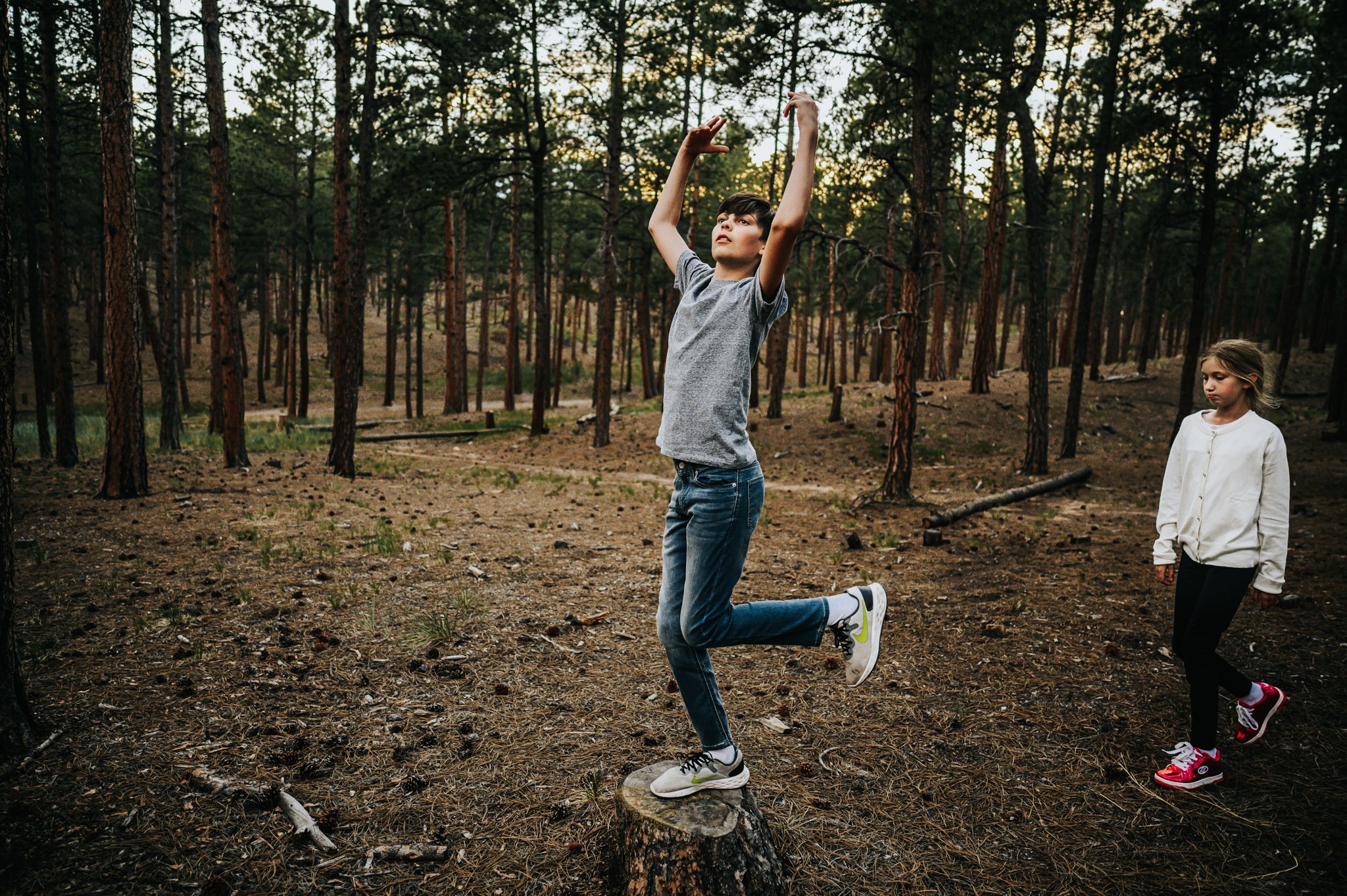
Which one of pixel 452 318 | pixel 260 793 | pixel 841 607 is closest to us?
pixel 841 607

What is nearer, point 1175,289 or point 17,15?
point 17,15

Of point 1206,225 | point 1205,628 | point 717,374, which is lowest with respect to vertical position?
point 1205,628

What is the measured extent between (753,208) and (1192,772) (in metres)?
3.87

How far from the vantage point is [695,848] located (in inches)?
111

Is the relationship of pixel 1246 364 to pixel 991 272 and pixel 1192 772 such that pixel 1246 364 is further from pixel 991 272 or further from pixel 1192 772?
pixel 991 272

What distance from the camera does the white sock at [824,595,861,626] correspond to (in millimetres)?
3248

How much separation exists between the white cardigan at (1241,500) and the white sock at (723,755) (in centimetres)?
274

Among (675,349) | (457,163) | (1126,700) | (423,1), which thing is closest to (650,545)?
(1126,700)

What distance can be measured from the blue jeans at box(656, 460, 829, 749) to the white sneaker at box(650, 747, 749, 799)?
0.09m

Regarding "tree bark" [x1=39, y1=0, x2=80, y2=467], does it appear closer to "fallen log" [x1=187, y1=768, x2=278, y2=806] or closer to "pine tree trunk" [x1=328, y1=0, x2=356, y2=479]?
"pine tree trunk" [x1=328, y1=0, x2=356, y2=479]

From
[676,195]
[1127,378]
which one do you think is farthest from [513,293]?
[676,195]

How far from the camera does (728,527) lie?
281 centimetres

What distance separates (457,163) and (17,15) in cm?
788

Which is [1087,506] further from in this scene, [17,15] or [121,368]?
[17,15]
